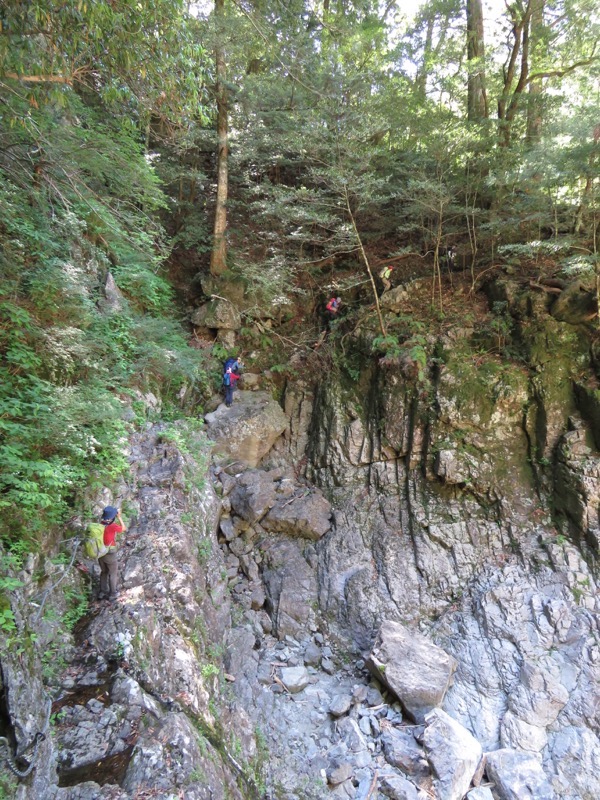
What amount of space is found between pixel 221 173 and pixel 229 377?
5.89 metres

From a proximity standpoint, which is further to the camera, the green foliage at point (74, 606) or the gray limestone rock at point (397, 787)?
the gray limestone rock at point (397, 787)

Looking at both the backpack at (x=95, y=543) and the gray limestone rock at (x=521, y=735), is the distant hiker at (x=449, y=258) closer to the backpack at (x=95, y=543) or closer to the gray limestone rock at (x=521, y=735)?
the gray limestone rock at (x=521, y=735)

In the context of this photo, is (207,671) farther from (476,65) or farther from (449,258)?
(476,65)

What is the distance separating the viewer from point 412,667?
24.1ft

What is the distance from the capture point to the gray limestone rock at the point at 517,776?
237 inches

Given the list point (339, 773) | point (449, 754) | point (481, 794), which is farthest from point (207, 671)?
point (481, 794)

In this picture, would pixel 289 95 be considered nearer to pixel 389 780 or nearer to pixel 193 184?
pixel 193 184

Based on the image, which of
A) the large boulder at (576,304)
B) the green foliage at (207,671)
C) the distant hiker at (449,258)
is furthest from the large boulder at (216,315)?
the green foliage at (207,671)

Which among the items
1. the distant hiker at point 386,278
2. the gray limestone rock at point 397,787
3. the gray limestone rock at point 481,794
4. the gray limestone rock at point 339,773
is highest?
the distant hiker at point 386,278

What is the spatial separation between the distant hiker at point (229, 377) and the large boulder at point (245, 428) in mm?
259

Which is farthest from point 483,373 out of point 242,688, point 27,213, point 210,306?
point 27,213

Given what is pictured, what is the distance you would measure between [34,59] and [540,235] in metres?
11.4

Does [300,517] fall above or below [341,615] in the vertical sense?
above

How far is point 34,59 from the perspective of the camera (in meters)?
3.93
